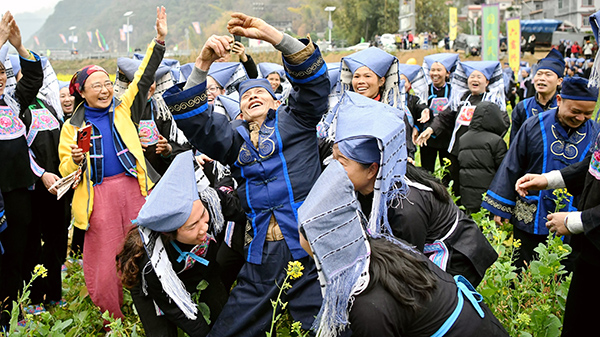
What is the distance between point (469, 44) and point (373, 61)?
31.9 metres

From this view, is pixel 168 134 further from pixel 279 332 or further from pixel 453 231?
pixel 453 231

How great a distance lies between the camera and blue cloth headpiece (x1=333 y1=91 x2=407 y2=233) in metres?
2.19

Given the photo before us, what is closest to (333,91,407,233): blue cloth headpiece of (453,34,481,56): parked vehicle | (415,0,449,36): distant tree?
(453,34,481,56): parked vehicle

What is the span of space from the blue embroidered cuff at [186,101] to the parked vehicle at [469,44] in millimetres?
31096

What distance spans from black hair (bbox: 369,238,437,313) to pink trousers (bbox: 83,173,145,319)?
2155 millimetres

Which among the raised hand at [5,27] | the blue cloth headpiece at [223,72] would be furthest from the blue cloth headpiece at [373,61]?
the raised hand at [5,27]

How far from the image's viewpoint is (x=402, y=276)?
1.86 metres

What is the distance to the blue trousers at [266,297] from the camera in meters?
2.85

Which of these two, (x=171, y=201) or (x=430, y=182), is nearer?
(x=171, y=201)

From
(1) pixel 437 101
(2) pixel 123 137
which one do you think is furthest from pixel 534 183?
(1) pixel 437 101

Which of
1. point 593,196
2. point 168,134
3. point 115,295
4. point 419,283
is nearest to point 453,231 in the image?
point 593,196

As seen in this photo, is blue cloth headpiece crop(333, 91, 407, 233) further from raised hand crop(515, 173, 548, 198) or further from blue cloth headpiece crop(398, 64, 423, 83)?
blue cloth headpiece crop(398, 64, 423, 83)

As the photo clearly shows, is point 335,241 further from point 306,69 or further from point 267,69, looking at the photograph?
point 267,69

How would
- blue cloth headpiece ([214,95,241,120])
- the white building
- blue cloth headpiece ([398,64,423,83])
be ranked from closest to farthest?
blue cloth headpiece ([214,95,241,120]), blue cloth headpiece ([398,64,423,83]), the white building
